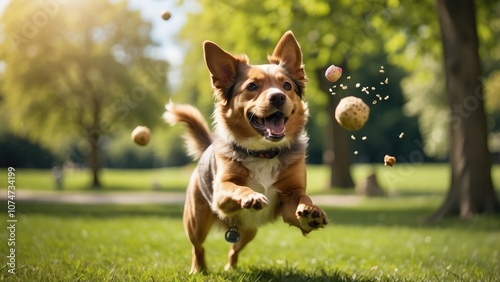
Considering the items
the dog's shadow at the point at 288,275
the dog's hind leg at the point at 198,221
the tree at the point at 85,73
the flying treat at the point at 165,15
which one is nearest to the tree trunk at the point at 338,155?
the tree at the point at 85,73

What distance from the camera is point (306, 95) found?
19141 mm

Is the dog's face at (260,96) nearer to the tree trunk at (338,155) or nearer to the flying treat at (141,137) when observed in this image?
the flying treat at (141,137)

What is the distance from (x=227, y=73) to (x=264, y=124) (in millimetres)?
Answer: 626

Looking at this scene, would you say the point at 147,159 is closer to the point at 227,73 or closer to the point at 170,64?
the point at 170,64

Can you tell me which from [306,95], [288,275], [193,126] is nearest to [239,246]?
[288,275]

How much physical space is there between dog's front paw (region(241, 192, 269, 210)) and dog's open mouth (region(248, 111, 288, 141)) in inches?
23.4

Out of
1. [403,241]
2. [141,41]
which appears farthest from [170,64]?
[403,241]

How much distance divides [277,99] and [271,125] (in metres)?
0.26

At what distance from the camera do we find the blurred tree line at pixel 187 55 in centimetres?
1260

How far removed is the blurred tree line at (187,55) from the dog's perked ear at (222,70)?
20.4 ft

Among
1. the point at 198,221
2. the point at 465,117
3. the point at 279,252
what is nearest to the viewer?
the point at 198,221

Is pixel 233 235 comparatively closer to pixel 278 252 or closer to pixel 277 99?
pixel 277 99

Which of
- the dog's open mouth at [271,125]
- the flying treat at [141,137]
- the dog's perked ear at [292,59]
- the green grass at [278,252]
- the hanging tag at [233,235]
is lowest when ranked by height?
the green grass at [278,252]

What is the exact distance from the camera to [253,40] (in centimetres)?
1470
